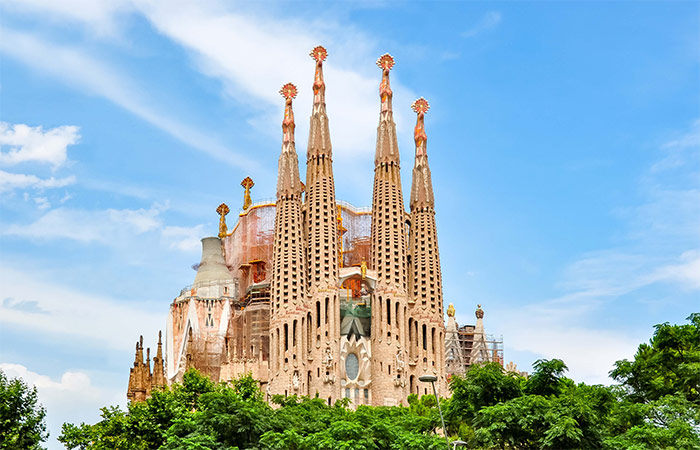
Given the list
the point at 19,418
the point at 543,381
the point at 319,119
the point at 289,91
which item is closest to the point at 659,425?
the point at 543,381

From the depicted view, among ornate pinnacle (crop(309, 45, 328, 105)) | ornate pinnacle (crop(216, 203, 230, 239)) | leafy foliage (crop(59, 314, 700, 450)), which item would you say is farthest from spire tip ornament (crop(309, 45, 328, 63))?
leafy foliage (crop(59, 314, 700, 450))

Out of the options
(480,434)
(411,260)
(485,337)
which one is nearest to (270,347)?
(411,260)

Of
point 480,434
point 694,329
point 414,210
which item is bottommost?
point 480,434

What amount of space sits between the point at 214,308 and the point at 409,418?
33.1m

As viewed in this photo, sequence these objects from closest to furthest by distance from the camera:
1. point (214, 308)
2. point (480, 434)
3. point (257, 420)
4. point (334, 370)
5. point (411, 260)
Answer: point (480, 434)
point (257, 420)
point (334, 370)
point (411, 260)
point (214, 308)

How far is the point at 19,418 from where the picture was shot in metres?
43.8

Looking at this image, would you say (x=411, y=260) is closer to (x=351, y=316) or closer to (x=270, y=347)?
(x=351, y=316)

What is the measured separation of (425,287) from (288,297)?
33.6 feet

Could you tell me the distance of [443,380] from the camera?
74.1 metres

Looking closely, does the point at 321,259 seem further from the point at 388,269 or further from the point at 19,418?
the point at 19,418

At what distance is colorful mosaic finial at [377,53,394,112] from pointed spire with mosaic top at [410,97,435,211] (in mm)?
2635

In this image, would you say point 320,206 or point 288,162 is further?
point 288,162

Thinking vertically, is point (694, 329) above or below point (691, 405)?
above

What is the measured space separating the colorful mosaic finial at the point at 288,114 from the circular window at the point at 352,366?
1733cm
